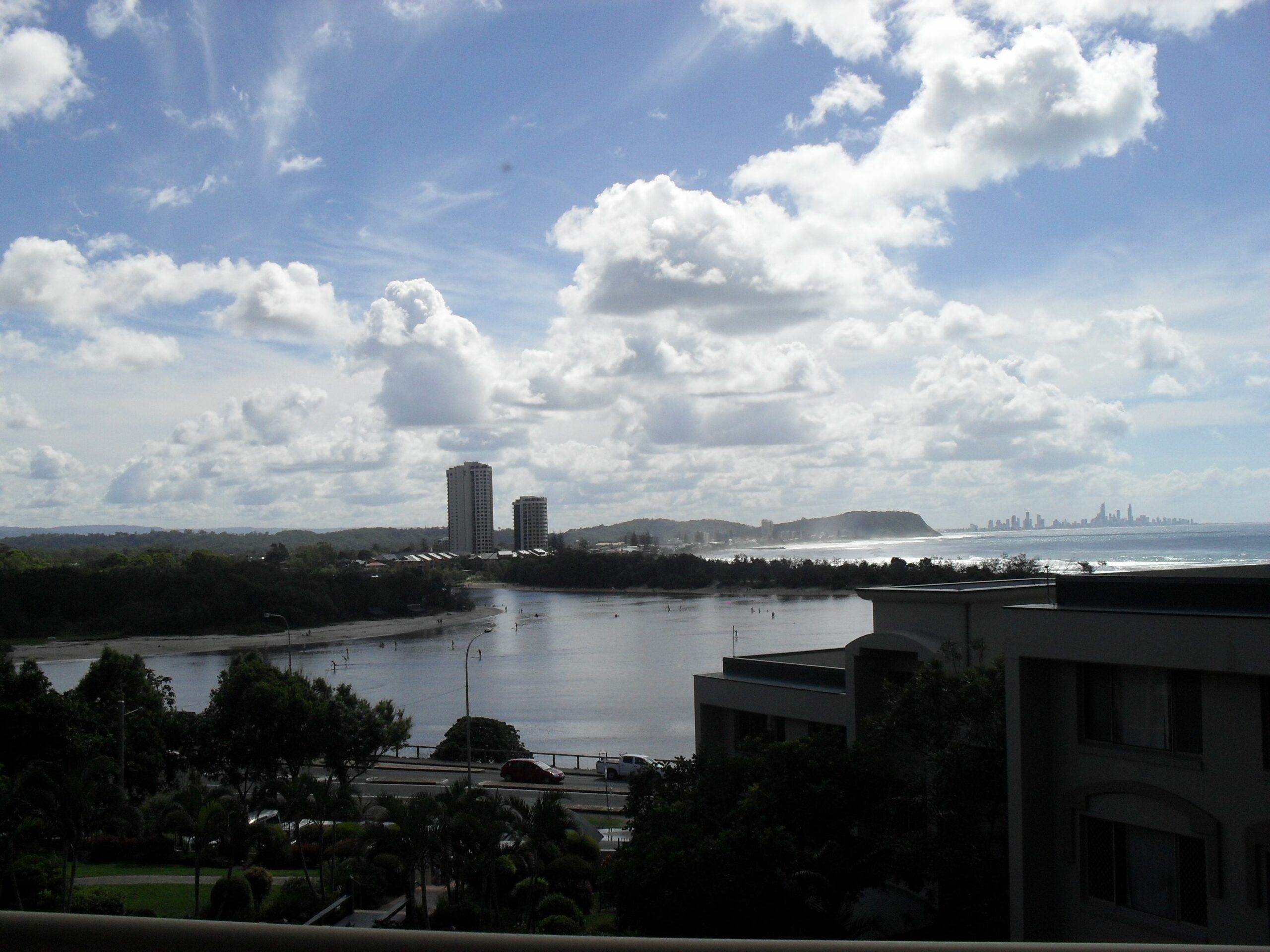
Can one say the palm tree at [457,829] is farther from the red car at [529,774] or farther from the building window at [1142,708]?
the red car at [529,774]

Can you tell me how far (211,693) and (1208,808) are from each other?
69.6 ft

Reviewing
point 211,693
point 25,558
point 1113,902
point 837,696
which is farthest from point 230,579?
Answer: point 1113,902

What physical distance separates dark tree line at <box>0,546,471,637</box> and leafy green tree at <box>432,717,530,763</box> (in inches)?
1764

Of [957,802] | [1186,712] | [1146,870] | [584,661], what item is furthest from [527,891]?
[584,661]

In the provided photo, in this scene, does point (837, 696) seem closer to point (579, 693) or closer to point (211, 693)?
point (211, 693)

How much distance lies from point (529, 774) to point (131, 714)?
9065mm

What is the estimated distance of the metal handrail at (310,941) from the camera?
116 cm

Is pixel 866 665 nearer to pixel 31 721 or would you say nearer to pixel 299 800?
pixel 299 800

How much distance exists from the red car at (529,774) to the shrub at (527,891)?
37.6ft

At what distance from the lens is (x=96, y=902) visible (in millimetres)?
12219

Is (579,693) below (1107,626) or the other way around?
below

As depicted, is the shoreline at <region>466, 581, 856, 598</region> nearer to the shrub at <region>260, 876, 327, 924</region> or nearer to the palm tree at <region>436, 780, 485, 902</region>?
the palm tree at <region>436, 780, 485, 902</region>

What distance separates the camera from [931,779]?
10.8 metres

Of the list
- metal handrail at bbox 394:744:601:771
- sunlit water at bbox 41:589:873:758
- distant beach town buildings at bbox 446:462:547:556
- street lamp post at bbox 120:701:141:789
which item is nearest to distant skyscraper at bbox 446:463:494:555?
distant beach town buildings at bbox 446:462:547:556
